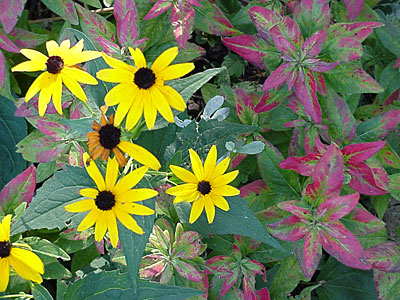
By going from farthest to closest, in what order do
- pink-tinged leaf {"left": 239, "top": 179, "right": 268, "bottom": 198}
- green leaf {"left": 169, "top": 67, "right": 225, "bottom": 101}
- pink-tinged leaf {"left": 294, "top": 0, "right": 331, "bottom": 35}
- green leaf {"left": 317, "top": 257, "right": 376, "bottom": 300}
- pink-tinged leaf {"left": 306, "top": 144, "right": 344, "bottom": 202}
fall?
green leaf {"left": 317, "top": 257, "right": 376, "bottom": 300}, pink-tinged leaf {"left": 239, "top": 179, "right": 268, "bottom": 198}, pink-tinged leaf {"left": 294, "top": 0, "right": 331, "bottom": 35}, pink-tinged leaf {"left": 306, "top": 144, "right": 344, "bottom": 202}, green leaf {"left": 169, "top": 67, "right": 225, "bottom": 101}

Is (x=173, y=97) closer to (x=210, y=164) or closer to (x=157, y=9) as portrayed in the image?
(x=210, y=164)

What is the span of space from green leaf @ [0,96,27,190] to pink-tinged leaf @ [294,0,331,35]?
3.02 ft

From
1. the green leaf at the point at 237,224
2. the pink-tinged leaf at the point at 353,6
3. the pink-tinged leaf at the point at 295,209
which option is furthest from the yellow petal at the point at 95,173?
the pink-tinged leaf at the point at 353,6

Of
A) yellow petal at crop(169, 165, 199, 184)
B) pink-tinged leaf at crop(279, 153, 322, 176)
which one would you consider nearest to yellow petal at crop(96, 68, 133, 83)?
yellow petal at crop(169, 165, 199, 184)

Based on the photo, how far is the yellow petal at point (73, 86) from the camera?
925 millimetres

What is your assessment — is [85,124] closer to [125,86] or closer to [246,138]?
[125,86]

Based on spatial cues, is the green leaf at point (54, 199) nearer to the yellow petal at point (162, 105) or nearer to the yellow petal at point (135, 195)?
the yellow petal at point (135, 195)

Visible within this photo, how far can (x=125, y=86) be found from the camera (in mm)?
903

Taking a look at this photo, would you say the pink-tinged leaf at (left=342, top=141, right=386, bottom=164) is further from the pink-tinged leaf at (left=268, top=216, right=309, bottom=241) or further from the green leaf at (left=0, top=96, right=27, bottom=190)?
the green leaf at (left=0, top=96, right=27, bottom=190)

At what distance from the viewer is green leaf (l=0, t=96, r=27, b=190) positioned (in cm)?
152

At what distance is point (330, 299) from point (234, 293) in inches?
16.2

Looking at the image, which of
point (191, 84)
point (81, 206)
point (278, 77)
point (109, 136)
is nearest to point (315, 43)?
point (278, 77)

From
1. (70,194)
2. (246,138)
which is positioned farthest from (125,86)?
(246,138)

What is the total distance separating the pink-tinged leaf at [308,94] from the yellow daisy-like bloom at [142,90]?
391 millimetres
